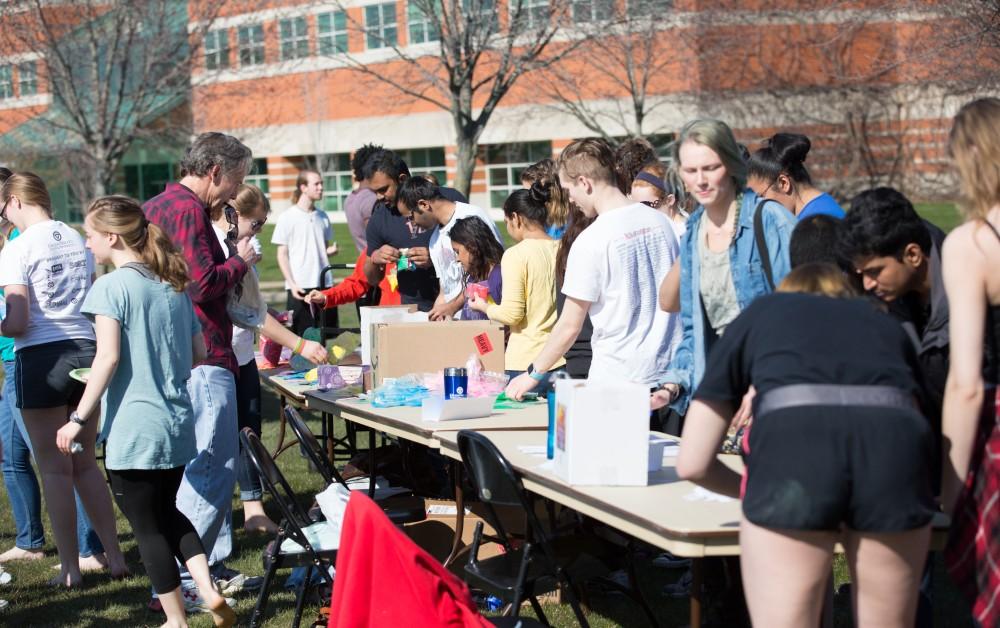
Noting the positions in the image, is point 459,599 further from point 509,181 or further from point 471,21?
point 509,181

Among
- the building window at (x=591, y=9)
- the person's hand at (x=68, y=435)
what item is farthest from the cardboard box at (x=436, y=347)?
the building window at (x=591, y=9)

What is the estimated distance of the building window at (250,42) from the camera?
16.2 meters

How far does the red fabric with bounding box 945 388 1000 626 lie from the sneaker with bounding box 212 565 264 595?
307 centimetres

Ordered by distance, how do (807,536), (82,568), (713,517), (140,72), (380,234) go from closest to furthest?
(807,536) → (713,517) → (82,568) → (380,234) → (140,72)

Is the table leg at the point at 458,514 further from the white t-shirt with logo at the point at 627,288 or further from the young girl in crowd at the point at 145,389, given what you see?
the young girl in crowd at the point at 145,389

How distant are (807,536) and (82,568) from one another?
12.8 feet

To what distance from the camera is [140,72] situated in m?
15.4

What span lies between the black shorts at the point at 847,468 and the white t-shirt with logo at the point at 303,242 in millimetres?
7744

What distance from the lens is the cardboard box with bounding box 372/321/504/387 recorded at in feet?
17.4

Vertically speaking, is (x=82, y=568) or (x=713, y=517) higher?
(x=713, y=517)

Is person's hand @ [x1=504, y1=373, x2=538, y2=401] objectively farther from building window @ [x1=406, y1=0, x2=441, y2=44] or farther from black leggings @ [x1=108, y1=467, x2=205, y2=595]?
building window @ [x1=406, y1=0, x2=441, y2=44]

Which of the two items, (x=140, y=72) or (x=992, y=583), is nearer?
(x=992, y=583)

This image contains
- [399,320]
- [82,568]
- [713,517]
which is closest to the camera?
[713,517]

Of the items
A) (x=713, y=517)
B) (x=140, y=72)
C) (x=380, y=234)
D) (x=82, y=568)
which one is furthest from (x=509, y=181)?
(x=713, y=517)
